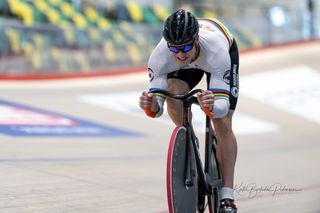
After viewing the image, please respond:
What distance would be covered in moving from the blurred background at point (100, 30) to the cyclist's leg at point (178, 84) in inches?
321

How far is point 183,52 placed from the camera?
127 inches

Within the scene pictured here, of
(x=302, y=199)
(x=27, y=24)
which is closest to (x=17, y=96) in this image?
(x=27, y=24)

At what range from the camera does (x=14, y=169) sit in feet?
16.2

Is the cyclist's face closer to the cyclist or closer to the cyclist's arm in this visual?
the cyclist

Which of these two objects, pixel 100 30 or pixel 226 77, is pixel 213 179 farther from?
pixel 100 30

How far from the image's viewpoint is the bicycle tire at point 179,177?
3074 mm

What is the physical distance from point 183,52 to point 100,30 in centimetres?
1016

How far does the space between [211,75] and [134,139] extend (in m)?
4.35

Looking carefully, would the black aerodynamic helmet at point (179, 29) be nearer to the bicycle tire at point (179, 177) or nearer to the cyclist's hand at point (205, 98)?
the cyclist's hand at point (205, 98)

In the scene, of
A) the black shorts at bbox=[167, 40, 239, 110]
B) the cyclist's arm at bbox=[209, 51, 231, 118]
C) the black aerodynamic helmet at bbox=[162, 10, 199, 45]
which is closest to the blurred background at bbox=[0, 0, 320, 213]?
the black shorts at bbox=[167, 40, 239, 110]

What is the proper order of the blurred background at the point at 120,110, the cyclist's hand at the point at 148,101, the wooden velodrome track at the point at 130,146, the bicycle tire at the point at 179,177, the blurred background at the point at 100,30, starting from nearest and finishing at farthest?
the bicycle tire at the point at 179,177 → the cyclist's hand at the point at 148,101 → the wooden velodrome track at the point at 130,146 → the blurred background at the point at 120,110 → the blurred background at the point at 100,30

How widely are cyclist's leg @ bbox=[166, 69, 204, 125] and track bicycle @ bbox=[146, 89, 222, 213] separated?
164mm

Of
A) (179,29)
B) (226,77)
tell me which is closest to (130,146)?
(226,77)

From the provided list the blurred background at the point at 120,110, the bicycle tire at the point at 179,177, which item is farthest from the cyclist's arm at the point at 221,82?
the blurred background at the point at 120,110
